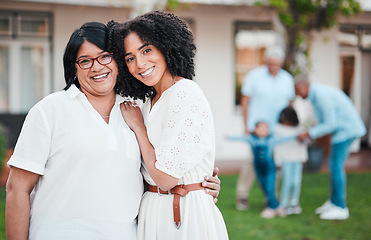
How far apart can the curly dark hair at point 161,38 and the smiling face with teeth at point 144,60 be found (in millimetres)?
21

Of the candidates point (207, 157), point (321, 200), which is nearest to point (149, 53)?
point (207, 157)

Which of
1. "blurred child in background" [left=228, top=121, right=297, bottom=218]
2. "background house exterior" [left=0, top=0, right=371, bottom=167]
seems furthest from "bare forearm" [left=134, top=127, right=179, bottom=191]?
"background house exterior" [left=0, top=0, right=371, bottom=167]

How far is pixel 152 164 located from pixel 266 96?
15.0ft

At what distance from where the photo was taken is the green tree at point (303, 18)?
9555 mm

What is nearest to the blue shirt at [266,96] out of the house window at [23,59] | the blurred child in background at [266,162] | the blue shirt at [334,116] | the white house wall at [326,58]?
the blurred child in background at [266,162]

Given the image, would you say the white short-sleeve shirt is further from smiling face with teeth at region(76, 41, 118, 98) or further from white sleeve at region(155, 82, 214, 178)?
white sleeve at region(155, 82, 214, 178)

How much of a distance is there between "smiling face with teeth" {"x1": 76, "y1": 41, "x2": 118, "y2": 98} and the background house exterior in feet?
25.7

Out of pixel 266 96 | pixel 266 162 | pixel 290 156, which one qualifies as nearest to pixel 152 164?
pixel 266 162

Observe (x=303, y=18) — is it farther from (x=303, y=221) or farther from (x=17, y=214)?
(x=17, y=214)

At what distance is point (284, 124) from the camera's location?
21.6 ft

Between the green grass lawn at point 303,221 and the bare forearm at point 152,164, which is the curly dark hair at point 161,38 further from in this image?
the green grass lawn at point 303,221

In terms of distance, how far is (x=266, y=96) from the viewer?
6707 millimetres

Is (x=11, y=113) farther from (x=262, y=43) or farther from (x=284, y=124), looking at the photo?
(x=284, y=124)

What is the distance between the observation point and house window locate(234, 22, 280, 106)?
11.9 m
